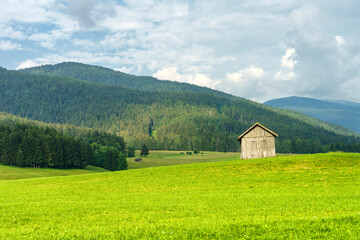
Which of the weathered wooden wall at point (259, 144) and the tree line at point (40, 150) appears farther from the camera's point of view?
the tree line at point (40, 150)

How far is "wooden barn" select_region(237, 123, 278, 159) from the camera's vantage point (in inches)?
2234

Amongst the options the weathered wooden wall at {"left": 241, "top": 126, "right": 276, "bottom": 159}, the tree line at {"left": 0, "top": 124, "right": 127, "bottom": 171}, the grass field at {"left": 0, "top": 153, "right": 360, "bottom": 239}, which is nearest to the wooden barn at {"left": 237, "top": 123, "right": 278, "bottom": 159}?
the weathered wooden wall at {"left": 241, "top": 126, "right": 276, "bottom": 159}

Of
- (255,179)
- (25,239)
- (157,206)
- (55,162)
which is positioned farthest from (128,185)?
(55,162)

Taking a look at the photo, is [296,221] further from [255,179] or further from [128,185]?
[128,185]

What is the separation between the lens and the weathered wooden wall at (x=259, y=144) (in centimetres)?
5675

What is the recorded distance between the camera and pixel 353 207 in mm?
17453

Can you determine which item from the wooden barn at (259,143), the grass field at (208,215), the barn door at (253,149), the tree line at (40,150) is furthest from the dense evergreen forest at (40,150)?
the grass field at (208,215)

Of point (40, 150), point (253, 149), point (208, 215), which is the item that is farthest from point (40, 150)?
point (208, 215)

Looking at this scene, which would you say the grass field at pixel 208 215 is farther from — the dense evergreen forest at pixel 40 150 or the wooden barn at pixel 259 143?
the dense evergreen forest at pixel 40 150

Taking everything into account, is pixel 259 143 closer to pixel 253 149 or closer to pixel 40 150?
pixel 253 149

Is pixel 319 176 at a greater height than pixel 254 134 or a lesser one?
lesser

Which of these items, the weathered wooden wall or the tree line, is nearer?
the weathered wooden wall

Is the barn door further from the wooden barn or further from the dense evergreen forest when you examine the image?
the dense evergreen forest

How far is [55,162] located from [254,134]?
76.2 meters
